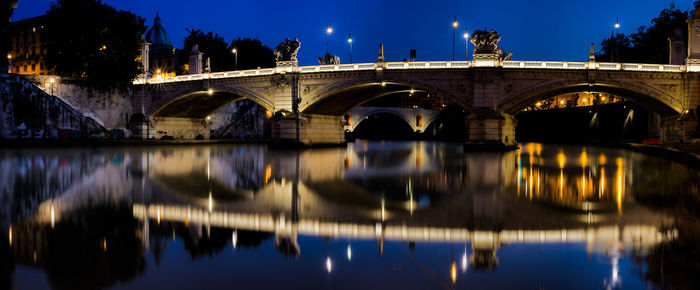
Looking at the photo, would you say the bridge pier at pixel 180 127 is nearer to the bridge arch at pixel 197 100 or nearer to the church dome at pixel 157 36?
the bridge arch at pixel 197 100

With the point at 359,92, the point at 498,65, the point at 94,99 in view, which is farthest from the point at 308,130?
the point at 94,99

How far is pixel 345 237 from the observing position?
706 centimetres

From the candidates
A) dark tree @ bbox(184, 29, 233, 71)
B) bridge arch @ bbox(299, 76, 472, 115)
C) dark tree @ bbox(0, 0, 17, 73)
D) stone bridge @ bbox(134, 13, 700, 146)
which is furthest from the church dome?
bridge arch @ bbox(299, 76, 472, 115)

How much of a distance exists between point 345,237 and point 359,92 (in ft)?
132

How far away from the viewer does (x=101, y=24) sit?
55.6 m

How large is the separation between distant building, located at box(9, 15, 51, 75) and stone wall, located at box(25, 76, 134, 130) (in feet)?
176

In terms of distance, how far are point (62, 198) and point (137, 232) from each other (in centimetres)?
461

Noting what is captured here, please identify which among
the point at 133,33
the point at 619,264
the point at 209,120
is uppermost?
the point at 133,33

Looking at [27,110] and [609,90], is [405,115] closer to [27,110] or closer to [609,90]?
[609,90]

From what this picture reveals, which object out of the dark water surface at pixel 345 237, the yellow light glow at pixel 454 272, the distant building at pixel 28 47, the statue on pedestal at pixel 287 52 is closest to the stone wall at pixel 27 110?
the statue on pedestal at pixel 287 52

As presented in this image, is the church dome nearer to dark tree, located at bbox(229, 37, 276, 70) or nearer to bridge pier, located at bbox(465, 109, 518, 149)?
dark tree, located at bbox(229, 37, 276, 70)

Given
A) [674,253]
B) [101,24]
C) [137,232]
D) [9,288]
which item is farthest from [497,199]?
[101,24]

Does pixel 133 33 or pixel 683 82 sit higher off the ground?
pixel 133 33

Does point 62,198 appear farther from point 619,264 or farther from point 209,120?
point 209,120
